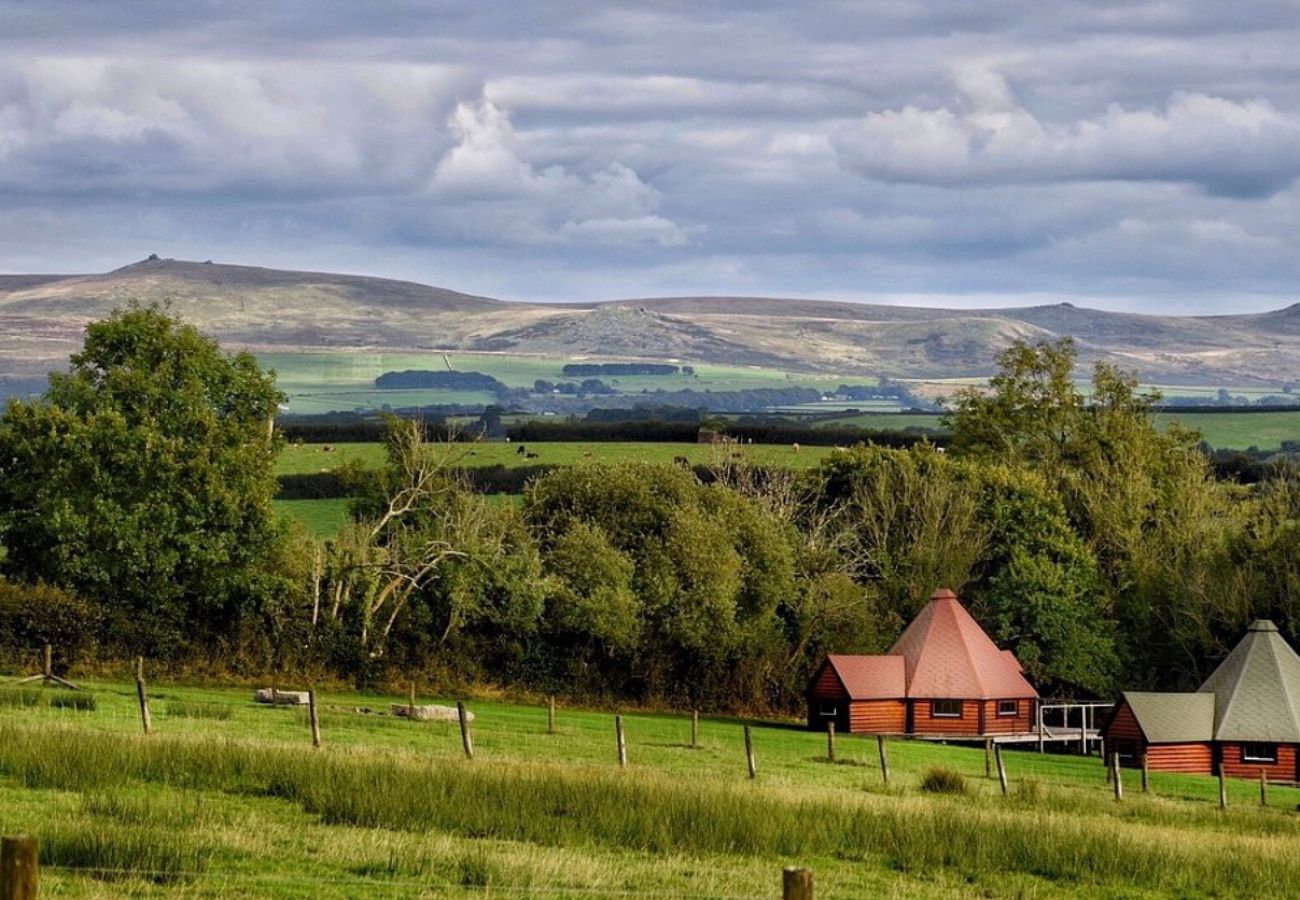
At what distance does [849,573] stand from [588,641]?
16.9m

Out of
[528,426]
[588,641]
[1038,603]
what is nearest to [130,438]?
[588,641]

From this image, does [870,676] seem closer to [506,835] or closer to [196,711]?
[196,711]

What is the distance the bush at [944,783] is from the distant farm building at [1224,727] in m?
32.2

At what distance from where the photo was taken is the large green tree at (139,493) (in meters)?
69.1

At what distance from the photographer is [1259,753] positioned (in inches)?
3007

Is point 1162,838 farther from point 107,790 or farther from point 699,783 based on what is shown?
point 107,790

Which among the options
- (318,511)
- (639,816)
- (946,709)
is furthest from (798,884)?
(318,511)

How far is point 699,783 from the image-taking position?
3152cm

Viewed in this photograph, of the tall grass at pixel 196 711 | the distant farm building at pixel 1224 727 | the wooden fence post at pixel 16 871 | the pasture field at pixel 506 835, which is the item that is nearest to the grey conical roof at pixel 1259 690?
the distant farm building at pixel 1224 727

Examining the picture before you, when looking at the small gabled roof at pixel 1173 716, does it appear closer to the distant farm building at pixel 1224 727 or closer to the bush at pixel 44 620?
the distant farm building at pixel 1224 727

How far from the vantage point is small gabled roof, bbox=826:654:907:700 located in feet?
262

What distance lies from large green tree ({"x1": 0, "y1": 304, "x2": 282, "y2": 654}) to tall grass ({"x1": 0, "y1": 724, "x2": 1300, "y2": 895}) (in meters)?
39.1

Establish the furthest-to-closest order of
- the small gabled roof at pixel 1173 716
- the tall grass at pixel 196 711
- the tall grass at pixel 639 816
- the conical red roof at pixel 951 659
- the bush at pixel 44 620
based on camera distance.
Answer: the conical red roof at pixel 951 659
the small gabled roof at pixel 1173 716
the bush at pixel 44 620
the tall grass at pixel 196 711
the tall grass at pixel 639 816

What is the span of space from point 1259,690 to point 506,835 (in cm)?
5755
